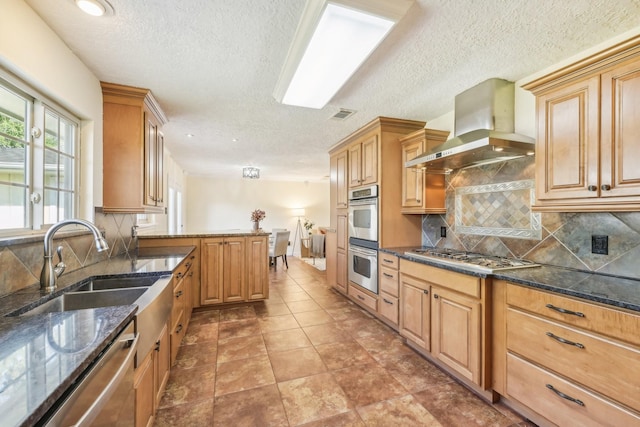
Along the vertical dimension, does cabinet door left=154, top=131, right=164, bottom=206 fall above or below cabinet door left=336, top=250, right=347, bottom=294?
above

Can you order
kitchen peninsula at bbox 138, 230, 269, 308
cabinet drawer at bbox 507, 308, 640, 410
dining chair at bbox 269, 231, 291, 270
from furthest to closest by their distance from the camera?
dining chair at bbox 269, 231, 291, 270 → kitchen peninsula at bbox 138, 230, 269, 308 → cabinet drawer at bbox 507, 308, 640, 410

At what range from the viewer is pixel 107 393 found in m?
0.87

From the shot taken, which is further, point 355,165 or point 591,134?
point 355,165

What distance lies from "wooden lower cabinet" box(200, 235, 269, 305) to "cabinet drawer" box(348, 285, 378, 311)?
1.18 m

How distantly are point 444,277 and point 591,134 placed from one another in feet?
4.12

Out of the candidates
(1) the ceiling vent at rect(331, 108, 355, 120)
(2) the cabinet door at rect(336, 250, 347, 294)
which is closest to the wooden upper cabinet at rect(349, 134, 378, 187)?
(1) the ceiling vent at rect(331, 108, 355, 120)

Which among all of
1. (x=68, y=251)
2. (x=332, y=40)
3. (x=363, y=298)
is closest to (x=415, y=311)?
(x=363, y=298)

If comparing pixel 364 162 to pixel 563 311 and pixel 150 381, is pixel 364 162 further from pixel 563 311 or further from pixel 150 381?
pixel 150 381

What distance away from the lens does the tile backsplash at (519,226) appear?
5.59 ft

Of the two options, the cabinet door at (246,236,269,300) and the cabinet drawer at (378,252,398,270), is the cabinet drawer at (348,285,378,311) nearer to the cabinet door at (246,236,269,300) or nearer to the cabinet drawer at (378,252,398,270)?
the cabinet drawer at (378,252,398,270)

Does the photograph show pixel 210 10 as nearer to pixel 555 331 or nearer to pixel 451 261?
pixel 451 261

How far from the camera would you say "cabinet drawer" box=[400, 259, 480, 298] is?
6.15 ft

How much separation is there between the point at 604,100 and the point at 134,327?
107 inches

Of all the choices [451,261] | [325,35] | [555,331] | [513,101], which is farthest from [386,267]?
[325,35]
